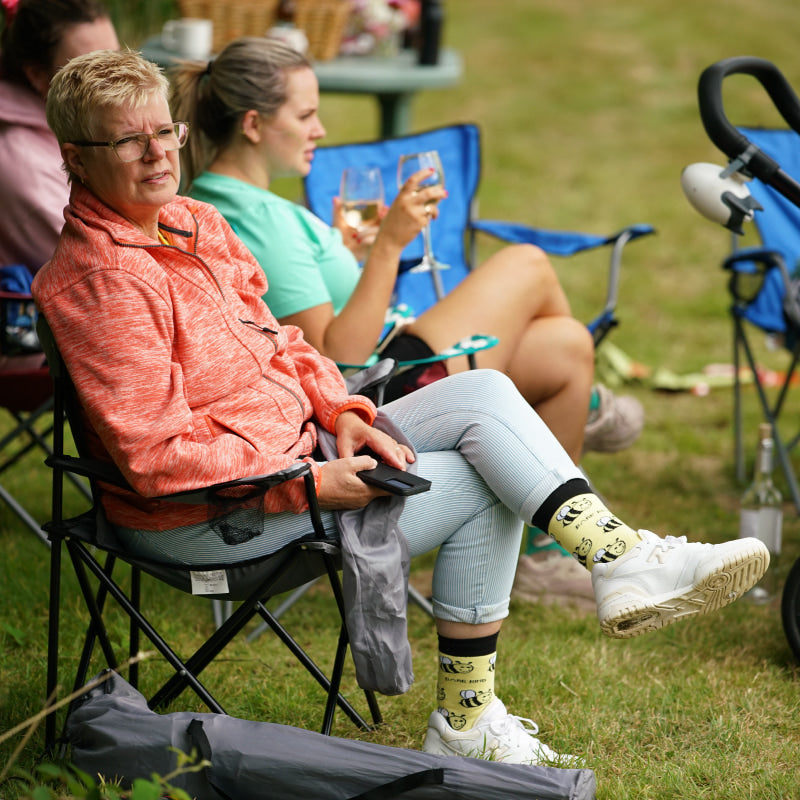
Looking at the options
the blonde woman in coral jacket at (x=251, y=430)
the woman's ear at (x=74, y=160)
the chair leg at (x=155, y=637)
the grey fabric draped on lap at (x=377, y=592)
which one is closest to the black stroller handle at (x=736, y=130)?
the blonde woman in coral jacket at (x=251, y=430)

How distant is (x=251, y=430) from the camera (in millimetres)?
1933

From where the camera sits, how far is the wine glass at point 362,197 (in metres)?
2.67

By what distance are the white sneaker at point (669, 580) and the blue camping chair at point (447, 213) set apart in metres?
1.35

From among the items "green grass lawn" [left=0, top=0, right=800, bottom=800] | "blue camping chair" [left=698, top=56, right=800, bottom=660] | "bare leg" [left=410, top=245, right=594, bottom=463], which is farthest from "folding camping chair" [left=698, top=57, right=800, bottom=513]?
"bare leg" [left=410, top=245, right=594, bottom=463]

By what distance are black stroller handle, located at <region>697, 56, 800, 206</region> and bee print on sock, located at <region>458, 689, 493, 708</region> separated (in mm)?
1153

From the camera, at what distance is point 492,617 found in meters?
1.98

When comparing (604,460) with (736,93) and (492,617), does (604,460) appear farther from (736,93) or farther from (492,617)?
(736,93)

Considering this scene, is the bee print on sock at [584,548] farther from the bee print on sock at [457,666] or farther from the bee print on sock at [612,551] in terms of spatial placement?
the bee print on sock at [457,666]

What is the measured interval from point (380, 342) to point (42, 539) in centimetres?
106

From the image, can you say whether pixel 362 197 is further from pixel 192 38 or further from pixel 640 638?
pixel 192 38

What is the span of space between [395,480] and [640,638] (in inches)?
43.9

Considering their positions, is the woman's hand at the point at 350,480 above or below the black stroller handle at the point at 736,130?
below

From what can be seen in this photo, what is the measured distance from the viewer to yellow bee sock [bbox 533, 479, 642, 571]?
189 cm

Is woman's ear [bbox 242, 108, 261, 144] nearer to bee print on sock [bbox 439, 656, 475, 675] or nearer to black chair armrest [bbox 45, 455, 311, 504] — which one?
black chair armrest [bbox 45, 455, 311, 504]
